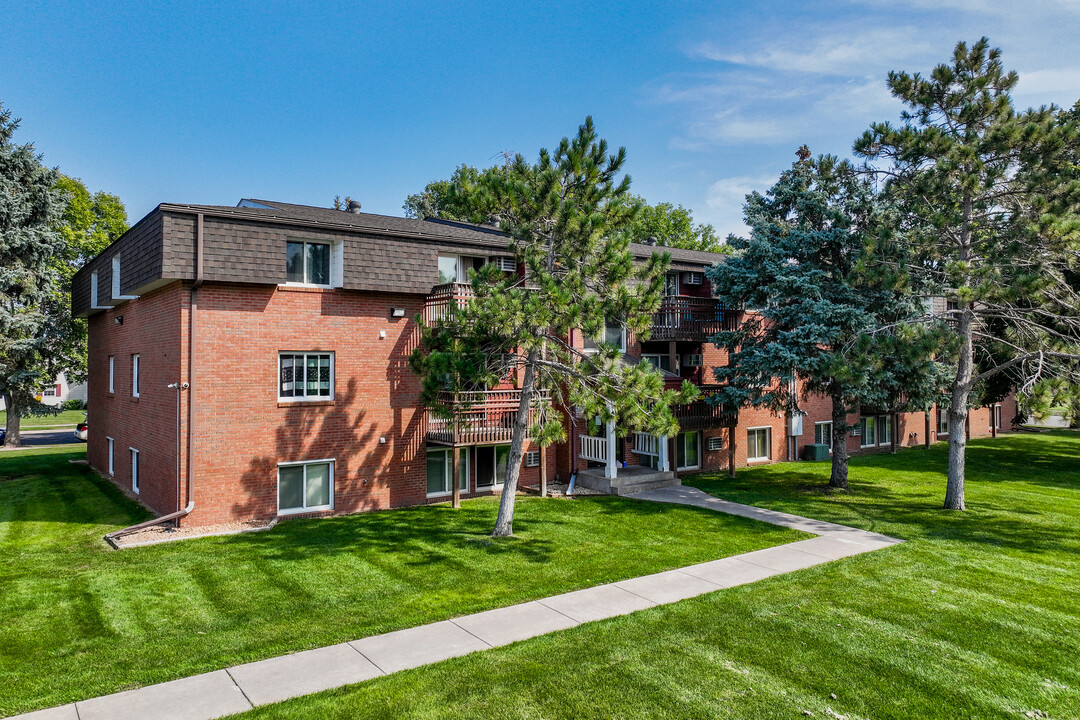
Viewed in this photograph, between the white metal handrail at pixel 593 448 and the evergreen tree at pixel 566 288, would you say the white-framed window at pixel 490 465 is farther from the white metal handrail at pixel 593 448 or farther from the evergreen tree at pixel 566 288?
the evergreen tree at pixel 566 288

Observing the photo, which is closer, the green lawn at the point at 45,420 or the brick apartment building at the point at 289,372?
the brick apartment building at the point at 289,372

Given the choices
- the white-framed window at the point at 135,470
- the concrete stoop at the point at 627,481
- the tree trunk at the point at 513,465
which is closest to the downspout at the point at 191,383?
the white-framed window at the point at 135,470

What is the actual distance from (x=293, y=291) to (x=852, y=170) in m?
15.8

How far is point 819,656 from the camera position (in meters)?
7.63

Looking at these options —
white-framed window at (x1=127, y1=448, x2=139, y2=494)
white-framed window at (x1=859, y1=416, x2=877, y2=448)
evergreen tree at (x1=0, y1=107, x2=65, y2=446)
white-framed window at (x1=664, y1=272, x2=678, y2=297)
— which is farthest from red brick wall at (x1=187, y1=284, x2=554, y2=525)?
white-framed window at (x1=859, y1=416, x2=877, y2=448)

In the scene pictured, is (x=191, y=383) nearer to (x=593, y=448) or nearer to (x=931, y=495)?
(x=593, y=448)

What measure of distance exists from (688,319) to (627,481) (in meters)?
6.15

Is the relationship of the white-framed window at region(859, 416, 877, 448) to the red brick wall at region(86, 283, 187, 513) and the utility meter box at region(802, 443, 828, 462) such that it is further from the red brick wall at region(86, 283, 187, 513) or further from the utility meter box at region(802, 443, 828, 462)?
the red brick wall at region(86, 283, 187, 513)

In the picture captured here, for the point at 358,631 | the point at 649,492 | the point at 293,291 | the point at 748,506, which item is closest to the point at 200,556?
the point at 358,631

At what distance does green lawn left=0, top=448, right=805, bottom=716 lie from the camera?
7.64 metres

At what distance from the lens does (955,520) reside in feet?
49.8

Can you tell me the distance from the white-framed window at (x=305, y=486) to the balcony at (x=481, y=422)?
2855 mm

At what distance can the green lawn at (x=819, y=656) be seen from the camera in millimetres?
6434

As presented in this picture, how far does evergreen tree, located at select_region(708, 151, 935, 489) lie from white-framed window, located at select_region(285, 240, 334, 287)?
1193cm
